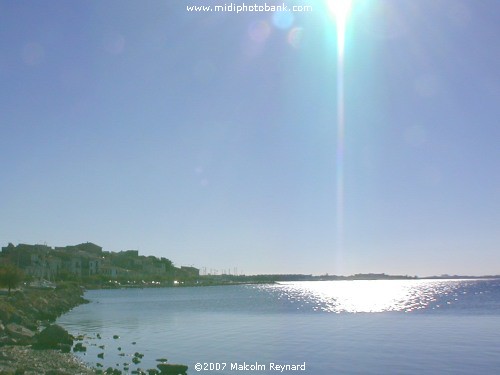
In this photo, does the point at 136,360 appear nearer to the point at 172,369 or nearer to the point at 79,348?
the point at 172,369

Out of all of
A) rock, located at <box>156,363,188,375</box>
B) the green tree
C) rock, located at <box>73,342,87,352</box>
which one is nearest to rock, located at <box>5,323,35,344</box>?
rock, located at <box>73,342,87,352</box>

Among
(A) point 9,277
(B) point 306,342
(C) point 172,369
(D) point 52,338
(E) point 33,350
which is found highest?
(A) point 9,277

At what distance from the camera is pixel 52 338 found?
38.9 meters

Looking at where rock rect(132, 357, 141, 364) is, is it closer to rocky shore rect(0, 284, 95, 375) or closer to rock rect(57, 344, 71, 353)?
rocky shore rect(0, 284, 95, 375)

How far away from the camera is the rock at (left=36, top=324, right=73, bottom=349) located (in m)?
38.4

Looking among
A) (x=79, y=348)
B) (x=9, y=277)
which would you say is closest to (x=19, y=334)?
(x=79, y=348)

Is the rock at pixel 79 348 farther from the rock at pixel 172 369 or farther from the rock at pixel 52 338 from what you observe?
the rock at pixel 172 369

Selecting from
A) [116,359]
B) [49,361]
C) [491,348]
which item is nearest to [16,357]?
[49,361]

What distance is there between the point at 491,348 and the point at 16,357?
3382cm

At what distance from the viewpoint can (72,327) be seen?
5759 cm

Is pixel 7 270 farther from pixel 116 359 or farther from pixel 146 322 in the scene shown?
pixel 116 359

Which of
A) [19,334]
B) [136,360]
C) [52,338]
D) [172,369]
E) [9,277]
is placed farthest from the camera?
[9,277]

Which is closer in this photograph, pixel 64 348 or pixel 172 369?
pixel 172 369

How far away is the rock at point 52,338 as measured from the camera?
126ft
